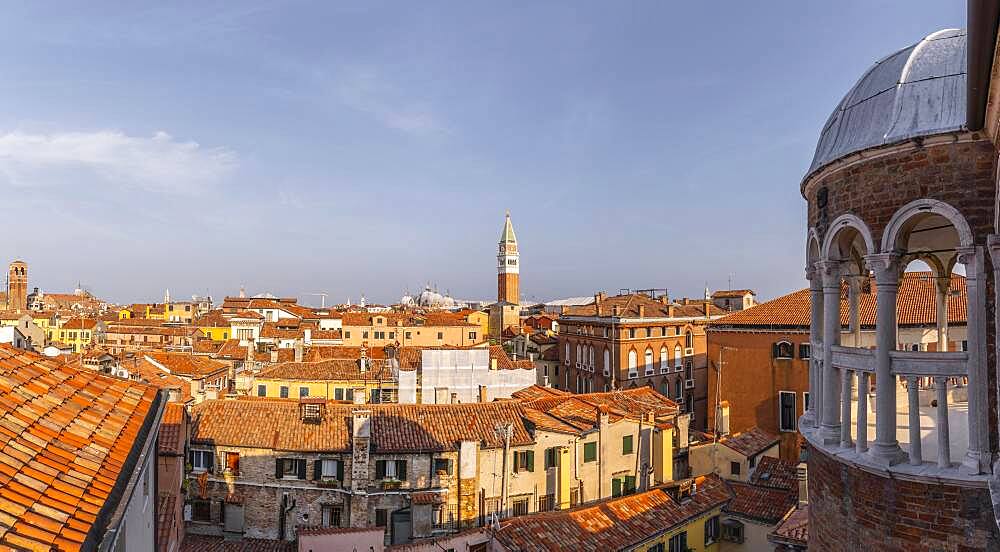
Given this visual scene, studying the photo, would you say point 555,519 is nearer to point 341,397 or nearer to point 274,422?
point 274,422

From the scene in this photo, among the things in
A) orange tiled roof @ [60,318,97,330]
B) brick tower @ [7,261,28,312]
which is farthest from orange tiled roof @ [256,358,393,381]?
brick tower @ [7,261,28,312]

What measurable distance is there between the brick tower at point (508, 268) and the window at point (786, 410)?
240 feet

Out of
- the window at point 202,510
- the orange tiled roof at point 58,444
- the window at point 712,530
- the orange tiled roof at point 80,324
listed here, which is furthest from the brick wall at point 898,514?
the orange tiled roof at point 80,324

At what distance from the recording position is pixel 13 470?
4699 millimetres

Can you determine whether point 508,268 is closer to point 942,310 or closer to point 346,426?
point 346,426

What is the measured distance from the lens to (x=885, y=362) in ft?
21.6

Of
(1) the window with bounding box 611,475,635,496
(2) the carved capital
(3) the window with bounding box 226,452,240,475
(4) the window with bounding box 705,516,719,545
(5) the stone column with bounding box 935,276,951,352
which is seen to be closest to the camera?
(2) the carved capital

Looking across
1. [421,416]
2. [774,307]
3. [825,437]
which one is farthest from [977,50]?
[774,307]

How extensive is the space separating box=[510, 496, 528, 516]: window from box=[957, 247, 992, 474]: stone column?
18.9 meters

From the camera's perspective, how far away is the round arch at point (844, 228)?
22.5 ft

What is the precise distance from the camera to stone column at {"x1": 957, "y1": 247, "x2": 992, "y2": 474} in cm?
597

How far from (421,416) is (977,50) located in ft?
76.4

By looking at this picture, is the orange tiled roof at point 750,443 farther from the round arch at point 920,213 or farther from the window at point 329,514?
the round arch at point 920,213

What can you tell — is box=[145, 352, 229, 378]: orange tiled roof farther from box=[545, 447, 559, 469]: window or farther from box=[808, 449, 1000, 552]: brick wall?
box=[808, 449, 1000, 552]: brick wall
